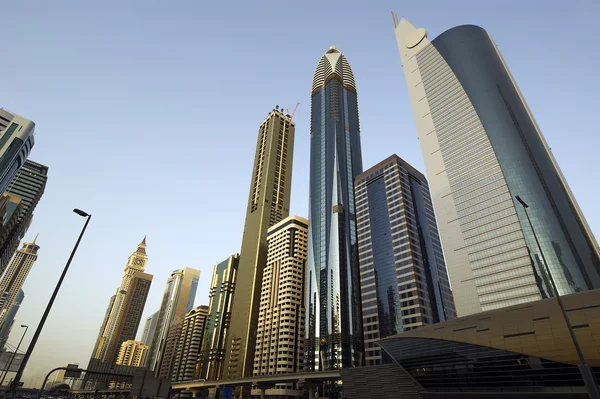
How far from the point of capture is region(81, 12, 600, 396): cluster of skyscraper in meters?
103

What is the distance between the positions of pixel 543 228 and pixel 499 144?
32.3 meters

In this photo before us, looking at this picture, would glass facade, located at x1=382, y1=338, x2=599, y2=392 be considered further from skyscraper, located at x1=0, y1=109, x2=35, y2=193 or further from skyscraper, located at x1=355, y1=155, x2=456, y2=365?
skyscraper, located at x1=0, y1=109, x2=35, y2=193

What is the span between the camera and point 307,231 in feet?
624

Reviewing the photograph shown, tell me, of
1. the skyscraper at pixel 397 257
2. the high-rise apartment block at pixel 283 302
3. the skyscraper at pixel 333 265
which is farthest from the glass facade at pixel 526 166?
the high-rise apartment block at pixel 283 302

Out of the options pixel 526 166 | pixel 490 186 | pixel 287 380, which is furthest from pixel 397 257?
pixel 287 380

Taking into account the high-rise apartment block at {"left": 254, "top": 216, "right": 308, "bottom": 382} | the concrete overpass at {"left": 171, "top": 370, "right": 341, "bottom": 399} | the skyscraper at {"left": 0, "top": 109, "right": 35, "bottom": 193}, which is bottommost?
the concrete overpass at {"left": 171, "top": 370, "right": 341, "bottom": 399}

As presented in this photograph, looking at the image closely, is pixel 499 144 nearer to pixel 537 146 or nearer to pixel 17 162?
pixel 537 146

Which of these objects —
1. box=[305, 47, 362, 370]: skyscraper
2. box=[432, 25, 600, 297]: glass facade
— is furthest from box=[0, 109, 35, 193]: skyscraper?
box=[432, 25, 600, 297]: glass facade

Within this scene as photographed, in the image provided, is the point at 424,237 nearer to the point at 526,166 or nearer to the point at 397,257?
the point at 397,257

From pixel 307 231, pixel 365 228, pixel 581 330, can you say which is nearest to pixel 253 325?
pixel 307 231

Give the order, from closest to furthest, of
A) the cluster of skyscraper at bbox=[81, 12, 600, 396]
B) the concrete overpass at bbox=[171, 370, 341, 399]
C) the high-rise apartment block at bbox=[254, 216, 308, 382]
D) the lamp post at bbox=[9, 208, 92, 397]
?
the lamp post at bbox=[9, 208, 92, 397]
the concrete overpass at bbox=[171, 370, 341, 399]
the cluster of skyscraper at bbox=[81, 12, 600, 396]
the high-rise apartment block at bbox=[254, 216, 308, 382]

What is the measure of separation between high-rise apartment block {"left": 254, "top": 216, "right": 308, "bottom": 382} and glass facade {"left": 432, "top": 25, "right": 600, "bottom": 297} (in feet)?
318

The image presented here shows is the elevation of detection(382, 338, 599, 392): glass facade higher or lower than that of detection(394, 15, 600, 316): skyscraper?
lower

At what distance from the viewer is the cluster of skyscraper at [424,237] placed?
103m
